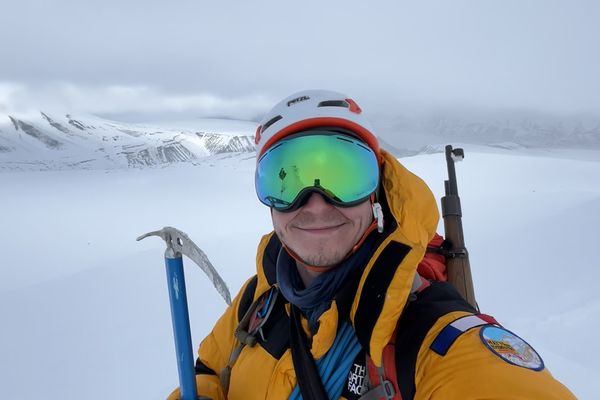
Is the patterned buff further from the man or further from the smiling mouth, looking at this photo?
the smiling mouth

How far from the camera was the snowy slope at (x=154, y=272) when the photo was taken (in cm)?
441

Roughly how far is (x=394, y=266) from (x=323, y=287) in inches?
12.3

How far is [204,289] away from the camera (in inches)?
273

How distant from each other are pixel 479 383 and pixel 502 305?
5356 millimetres

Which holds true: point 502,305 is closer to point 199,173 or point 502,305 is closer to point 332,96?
point 332,96

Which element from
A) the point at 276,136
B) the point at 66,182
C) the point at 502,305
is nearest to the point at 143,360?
the point at 276,136

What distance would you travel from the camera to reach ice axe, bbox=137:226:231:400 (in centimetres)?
149

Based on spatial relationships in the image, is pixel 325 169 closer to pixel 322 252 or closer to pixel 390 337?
pixel 322 252

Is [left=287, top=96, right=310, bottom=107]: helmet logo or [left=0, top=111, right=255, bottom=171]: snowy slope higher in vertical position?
[left=0, top=111, right=255, bottom=171]: snowy slope

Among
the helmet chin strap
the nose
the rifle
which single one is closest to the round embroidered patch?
the helmet chin strap

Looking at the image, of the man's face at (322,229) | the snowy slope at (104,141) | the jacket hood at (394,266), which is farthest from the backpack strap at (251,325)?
the snowy slope at (104,141)

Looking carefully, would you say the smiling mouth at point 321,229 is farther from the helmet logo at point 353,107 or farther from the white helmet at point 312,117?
the helmet logo at point 353,107

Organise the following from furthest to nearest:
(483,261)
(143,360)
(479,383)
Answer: (483,261) → (143,360) → (479,383)

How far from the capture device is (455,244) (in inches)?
89.0
